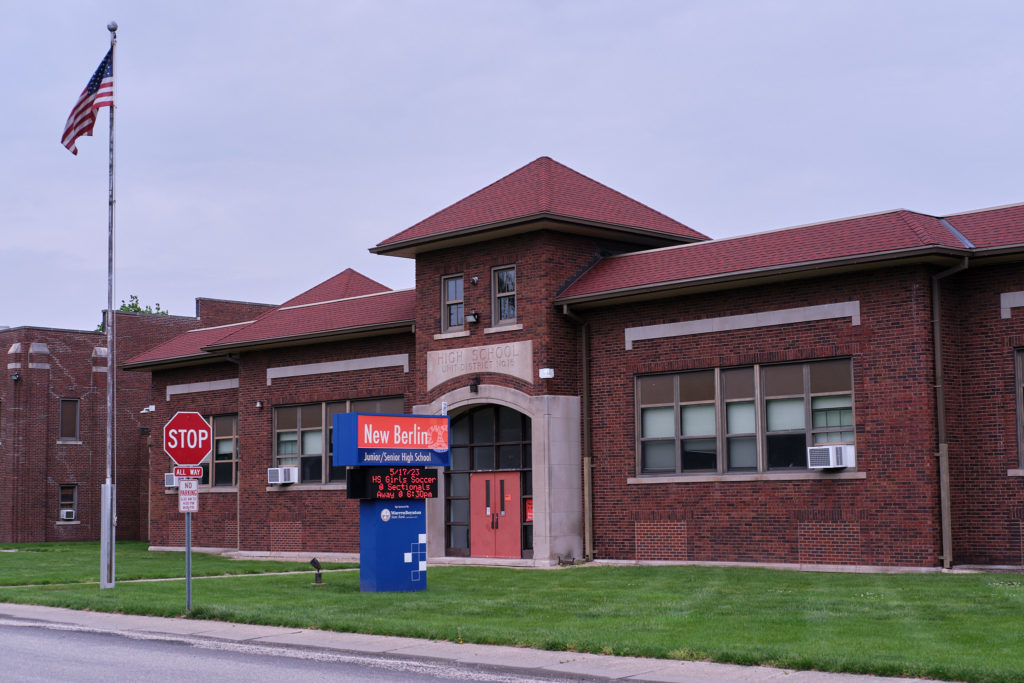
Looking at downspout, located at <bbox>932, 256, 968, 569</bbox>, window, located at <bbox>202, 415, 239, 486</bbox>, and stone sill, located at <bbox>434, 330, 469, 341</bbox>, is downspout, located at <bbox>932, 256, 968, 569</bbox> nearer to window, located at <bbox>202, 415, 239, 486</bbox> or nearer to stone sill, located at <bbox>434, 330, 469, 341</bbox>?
stone sill, located at <bbox>434, 330, 469, 341</bbox>

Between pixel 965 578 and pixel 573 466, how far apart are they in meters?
9.44

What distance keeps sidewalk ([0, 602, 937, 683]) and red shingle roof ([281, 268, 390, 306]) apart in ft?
68.1

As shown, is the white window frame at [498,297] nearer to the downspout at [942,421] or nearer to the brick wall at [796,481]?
the brick wall at [796,481]

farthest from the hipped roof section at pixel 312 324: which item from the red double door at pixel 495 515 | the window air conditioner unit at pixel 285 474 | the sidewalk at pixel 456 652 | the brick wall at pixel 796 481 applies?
the sidewalk at pixel 456 652

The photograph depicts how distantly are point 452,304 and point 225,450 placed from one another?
11.6 meters

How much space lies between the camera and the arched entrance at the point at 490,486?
89.8 ft

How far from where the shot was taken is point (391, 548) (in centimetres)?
2038

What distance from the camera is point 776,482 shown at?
23484mm

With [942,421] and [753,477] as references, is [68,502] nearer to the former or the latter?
[753,477]

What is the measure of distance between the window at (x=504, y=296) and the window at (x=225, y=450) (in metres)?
12.2

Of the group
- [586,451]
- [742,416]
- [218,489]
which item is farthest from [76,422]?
[742,416]

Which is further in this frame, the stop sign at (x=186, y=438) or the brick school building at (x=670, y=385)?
the brick school building at (x=670, y=385)

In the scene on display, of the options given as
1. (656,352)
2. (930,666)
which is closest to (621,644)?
(930,666)

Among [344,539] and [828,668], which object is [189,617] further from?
[344,539]
